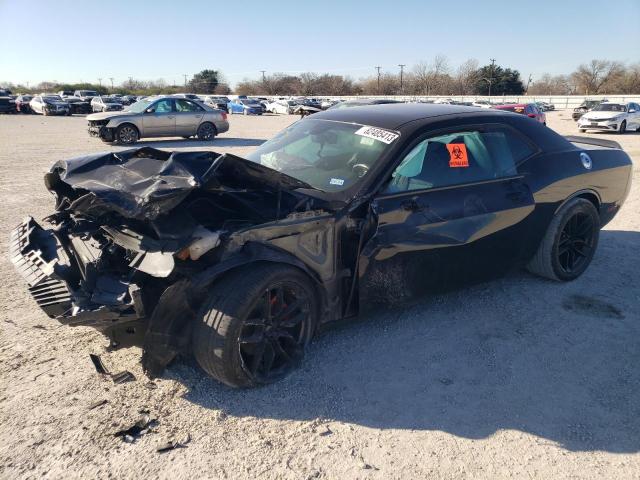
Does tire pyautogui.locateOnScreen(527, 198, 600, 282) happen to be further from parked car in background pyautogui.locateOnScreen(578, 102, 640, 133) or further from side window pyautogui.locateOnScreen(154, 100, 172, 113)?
parked car in background pyautogui.locateOnScreen(578, 102, 640, 133)

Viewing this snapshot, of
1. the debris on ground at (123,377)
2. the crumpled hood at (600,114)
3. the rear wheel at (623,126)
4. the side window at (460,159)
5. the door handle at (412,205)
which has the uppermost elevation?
the side window at (460,159)

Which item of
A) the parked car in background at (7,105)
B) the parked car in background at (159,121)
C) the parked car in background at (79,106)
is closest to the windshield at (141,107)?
the parked car in background at (159,121)

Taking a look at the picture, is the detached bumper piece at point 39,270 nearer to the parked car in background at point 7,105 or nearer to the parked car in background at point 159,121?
the parked car in background at point 159,121

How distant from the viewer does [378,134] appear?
143 inches

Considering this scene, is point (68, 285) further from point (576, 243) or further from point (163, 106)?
point (163, 106)

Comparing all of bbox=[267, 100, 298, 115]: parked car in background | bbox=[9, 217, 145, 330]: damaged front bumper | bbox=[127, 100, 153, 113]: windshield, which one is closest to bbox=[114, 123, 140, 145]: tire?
bbox=[127, 100, 153, 113]: windshield

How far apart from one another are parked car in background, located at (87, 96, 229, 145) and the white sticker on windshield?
1361 cm

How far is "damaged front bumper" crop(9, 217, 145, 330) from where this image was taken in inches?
99.3

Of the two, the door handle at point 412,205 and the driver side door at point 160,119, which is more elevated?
the door handle at point 412,205

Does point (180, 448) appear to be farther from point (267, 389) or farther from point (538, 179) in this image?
point (538, 179)

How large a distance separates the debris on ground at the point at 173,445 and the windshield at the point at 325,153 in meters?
1.75

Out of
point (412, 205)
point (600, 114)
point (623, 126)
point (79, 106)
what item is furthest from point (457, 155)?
point (79, 106)

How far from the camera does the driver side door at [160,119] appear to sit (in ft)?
52.9

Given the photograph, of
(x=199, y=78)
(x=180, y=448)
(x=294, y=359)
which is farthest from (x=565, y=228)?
(x=199, y=78)
